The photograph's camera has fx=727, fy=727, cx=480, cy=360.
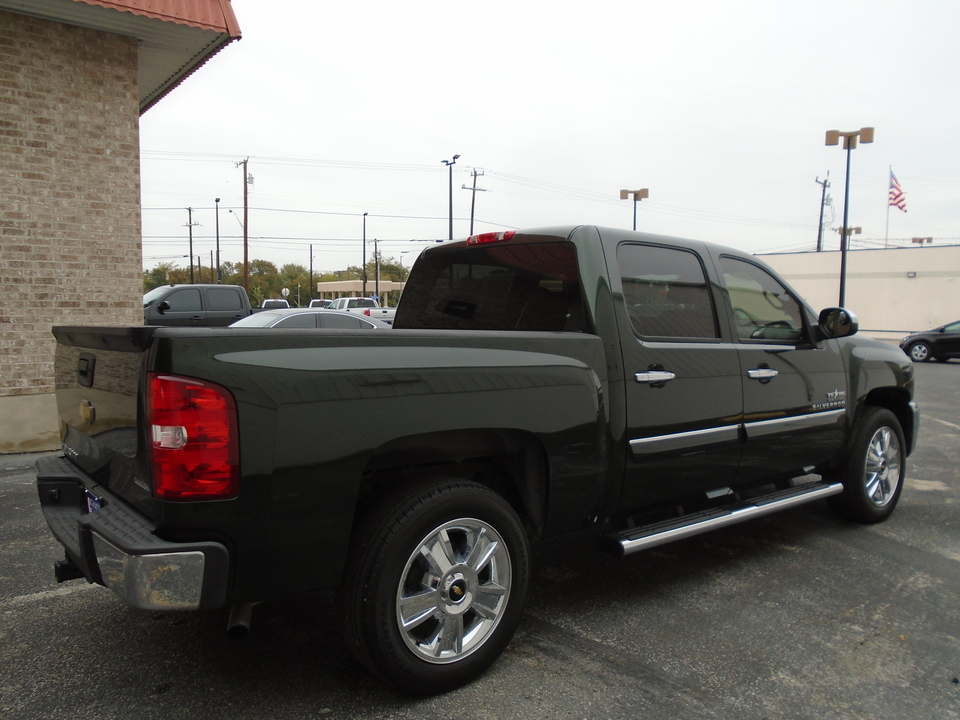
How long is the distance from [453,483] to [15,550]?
10.4 ft

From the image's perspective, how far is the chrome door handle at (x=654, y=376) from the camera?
3.44m

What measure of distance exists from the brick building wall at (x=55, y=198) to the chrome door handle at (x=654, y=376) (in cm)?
670

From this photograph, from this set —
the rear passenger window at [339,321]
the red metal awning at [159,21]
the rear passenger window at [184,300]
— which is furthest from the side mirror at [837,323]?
the rear passenger window at [184,300]

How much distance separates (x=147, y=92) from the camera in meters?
9.88

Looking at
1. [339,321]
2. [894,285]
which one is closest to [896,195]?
[894,285]

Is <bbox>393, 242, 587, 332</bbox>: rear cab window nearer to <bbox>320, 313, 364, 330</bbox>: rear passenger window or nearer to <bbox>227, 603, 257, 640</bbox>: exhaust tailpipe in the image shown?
<bbox>227, 603, 257, 640</bbox>: exhaust tailpipe

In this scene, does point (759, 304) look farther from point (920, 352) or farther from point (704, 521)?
point (920, 352)

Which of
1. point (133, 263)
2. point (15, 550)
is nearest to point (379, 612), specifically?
point (15, 550)

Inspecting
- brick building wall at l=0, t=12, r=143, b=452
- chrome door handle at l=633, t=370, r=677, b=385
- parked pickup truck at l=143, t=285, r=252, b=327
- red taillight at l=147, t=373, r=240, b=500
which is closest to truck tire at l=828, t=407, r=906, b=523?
chrome door handle at l=633, t=370, r=677, b=385

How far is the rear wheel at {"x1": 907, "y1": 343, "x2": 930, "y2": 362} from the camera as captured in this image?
22219 mm

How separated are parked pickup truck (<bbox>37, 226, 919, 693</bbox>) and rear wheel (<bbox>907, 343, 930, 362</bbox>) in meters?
21.0

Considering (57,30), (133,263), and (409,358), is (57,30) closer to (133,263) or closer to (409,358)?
(133,263)

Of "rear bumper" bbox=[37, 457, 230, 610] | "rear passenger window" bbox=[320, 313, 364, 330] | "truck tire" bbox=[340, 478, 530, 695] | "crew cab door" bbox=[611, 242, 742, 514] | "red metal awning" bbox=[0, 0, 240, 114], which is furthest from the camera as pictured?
Answer: "rear passenger window" bbox=[320, 313, 364, 330]

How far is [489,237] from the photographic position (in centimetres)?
402
